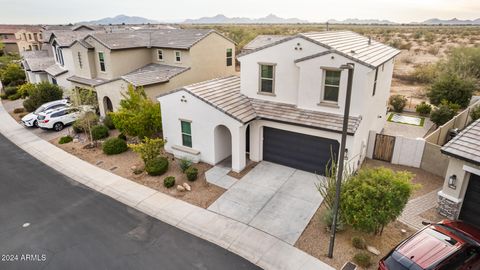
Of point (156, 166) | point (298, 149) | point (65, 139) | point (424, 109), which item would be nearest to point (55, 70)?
point (65, 139)

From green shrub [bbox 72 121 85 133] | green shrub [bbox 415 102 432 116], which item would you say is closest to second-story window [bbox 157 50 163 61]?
green shrub [bbox 72 121 85 133]

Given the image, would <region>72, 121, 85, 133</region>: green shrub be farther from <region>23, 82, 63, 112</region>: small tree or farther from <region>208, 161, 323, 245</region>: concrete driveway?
<region>208, 161, 323, 245</region>: concrete driveway

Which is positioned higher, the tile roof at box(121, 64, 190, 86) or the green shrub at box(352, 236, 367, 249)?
the tile roof at box(121, 64, 190, 86)

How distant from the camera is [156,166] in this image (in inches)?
645

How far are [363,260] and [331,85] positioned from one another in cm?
836

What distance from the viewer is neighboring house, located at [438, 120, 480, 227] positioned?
1116cm

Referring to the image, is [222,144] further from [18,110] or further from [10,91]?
[10,91]

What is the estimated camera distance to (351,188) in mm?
10828

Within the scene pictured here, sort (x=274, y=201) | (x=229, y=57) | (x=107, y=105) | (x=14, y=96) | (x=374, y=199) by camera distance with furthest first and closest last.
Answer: (x=14, y=96) → (x=229, y=57) → (x=107, y=105) → (x=274, y=201) → (x=374, y=199)

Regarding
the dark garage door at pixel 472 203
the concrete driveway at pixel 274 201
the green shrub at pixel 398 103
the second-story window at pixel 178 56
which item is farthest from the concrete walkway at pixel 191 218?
the green shrub at pixel 398 103

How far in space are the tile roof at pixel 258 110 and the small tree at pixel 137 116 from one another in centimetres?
330

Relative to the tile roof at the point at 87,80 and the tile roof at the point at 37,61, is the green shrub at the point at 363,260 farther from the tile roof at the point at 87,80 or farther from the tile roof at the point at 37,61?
the tile roof at the point at 37,61

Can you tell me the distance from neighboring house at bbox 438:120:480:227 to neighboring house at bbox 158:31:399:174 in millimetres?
3932

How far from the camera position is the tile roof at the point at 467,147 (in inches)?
431
